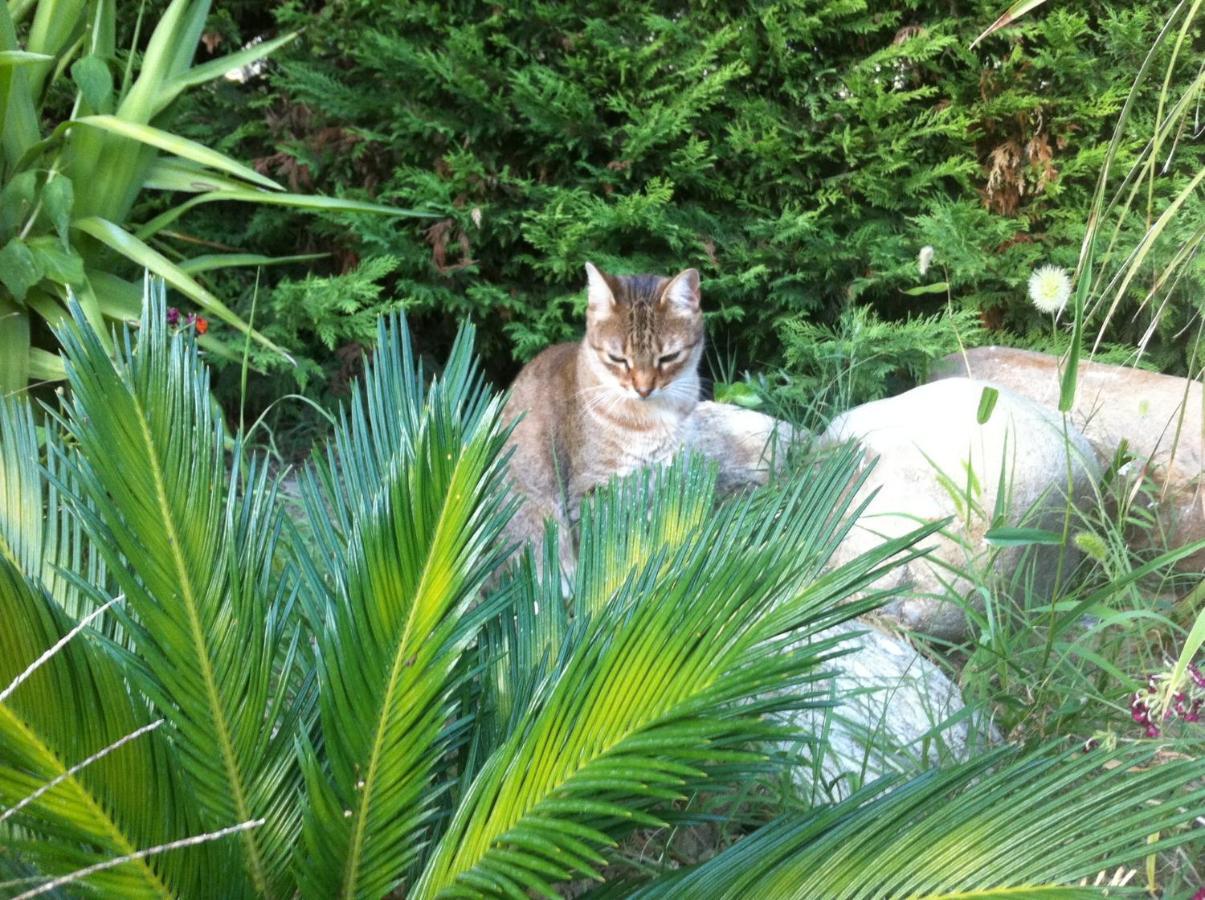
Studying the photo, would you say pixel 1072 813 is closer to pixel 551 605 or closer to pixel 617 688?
pixel 617 688

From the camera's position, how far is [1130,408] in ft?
12.2

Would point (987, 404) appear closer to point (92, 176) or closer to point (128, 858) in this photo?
point (128, 858)

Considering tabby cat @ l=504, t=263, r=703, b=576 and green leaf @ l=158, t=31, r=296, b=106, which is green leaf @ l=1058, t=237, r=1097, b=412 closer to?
tabby cat @ l=504, t=263, r=703, b=576

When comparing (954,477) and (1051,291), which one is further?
(954,477)

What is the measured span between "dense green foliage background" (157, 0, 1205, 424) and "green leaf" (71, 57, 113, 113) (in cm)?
67

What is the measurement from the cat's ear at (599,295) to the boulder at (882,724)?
1246mm

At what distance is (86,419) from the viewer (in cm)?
137

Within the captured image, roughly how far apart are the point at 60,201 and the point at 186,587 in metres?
2.59

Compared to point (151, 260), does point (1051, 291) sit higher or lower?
higher

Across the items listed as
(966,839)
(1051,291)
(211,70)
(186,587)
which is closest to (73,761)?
(186,587)

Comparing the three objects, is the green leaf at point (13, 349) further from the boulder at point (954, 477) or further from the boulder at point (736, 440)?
the boulder at point (954, 477)

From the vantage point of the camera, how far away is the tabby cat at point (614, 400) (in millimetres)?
3473

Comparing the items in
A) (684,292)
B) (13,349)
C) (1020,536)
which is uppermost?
(684,292)

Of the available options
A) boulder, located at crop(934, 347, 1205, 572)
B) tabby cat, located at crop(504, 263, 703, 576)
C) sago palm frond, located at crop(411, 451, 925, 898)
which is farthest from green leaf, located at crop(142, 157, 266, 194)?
sago palm frond, located at crop(411, 451, 925, 898)
